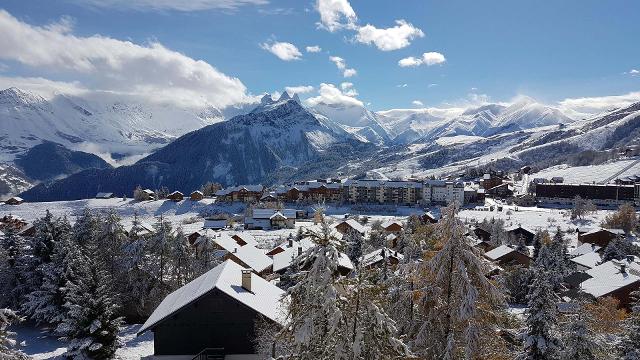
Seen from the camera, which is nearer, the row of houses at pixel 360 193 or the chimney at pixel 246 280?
the chimney at pixel 246 280

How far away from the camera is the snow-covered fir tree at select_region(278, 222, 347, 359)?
414 inches

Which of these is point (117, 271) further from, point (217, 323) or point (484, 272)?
point (484, 272)

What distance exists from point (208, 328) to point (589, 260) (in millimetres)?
54328

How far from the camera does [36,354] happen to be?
37.8 meters

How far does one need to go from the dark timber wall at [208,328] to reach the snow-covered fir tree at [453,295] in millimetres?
14277

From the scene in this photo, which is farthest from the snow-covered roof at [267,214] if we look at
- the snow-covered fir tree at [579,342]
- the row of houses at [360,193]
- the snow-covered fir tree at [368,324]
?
the snow-covered fir tree at [368,324]

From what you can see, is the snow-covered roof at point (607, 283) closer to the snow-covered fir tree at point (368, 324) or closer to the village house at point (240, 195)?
the snow-covered fir tree at point (368, 324)

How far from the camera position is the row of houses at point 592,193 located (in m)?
152

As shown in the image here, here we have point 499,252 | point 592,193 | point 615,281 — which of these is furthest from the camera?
point 592,193

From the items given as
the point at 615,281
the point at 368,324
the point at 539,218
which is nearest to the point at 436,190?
the point at 539,218

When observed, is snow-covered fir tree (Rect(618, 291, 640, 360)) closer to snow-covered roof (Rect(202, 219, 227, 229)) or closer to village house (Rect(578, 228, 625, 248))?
village house (Rect(578, 228, 625, 248))

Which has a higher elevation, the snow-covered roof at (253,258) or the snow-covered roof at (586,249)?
the snow-covered roof at (253,258)

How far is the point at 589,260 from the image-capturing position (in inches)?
2478

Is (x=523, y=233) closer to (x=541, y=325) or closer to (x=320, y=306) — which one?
(x=541, y=325)
